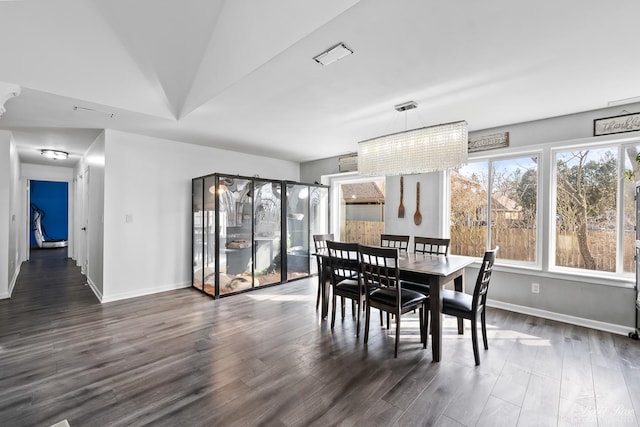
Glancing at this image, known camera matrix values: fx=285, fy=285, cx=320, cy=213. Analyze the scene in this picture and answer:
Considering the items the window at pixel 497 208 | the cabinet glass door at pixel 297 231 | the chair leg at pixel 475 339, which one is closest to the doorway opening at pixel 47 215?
the cabinet glass door at pixel 297 231

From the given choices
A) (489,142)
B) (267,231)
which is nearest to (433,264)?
(489,142)

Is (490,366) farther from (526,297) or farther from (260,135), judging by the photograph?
(260,135)

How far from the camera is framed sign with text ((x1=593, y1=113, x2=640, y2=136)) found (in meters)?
2.86

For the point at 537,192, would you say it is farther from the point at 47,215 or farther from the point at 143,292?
the point at 47,215

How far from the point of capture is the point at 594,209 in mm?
3182

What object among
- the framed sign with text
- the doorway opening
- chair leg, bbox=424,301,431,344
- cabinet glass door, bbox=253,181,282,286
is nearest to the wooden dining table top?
chair leg, bbox=424,301,431,344

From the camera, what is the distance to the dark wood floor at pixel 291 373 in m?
1.74

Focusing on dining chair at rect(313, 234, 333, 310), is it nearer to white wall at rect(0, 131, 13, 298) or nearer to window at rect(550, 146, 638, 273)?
window at rect(550, 146, 638, 273)

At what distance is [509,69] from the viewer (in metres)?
2.22

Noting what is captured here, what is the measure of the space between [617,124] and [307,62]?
3271mm

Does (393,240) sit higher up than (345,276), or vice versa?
(393,240)

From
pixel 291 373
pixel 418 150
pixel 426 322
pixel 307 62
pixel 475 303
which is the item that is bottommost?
pixel 291 373

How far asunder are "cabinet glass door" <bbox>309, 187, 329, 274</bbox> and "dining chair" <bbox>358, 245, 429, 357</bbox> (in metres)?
2.91

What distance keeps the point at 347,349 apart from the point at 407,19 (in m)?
2.52
